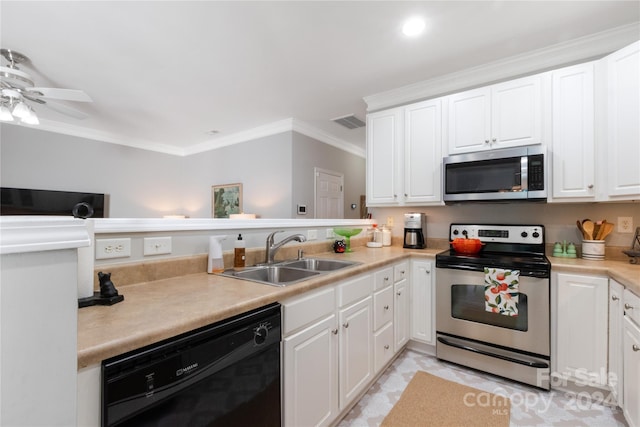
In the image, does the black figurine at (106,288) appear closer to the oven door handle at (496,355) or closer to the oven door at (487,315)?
the oven door at (487,315)

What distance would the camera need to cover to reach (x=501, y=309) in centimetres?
196

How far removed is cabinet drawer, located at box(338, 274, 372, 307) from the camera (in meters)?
1.58

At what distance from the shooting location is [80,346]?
0.68m

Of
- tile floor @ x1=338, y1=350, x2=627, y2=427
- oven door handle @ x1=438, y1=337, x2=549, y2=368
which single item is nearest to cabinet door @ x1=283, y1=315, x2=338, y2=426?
tile floor @ x1=338, y1=350, x2=627, y2=427

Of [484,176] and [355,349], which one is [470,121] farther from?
[355,349]

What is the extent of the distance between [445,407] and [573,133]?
7.01 feet

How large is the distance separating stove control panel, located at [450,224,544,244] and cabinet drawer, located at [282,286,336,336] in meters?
1.71

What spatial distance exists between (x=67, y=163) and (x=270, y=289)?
4967mm

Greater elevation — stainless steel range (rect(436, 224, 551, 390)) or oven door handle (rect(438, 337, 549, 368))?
stainless steel range (rect(436, 224, 551, 390))

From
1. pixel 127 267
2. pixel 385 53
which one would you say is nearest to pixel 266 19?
pixel 385 53

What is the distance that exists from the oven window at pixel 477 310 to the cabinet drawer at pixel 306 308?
121 centimetres

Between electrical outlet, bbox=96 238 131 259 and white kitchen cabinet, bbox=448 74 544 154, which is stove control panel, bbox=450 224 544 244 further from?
electrical outlet, bbox=96 238 131 259

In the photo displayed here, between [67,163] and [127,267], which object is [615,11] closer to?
[127,267]

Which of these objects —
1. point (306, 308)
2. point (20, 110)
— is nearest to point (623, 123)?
point (306, 308)
